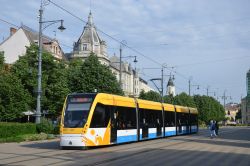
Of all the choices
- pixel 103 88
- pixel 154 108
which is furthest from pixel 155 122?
pixel 103 88

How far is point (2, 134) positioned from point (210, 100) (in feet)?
264

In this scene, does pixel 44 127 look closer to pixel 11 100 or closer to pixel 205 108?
pixel 11 100

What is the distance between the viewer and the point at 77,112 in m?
21.9

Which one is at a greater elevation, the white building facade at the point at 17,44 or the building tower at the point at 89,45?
the building tower at the point at 89,45

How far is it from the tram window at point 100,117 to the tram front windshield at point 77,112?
508 millimetres

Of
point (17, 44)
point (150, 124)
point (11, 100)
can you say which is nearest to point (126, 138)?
point (150, 124)

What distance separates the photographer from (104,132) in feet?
74.9

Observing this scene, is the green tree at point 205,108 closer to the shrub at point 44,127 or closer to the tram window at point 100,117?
the shrub at point 44,127

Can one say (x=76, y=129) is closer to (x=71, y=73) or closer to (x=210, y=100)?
(x=71, y=73)

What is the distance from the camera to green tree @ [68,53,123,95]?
44.7 metres

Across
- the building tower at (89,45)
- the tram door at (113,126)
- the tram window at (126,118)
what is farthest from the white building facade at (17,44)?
the tram door at (113,126)

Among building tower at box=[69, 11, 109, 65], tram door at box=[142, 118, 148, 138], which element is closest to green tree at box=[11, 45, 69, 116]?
tram door at box=[142, 118, 148, 138]

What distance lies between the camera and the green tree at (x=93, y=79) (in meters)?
44.7

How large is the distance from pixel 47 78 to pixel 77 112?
1087 inches
